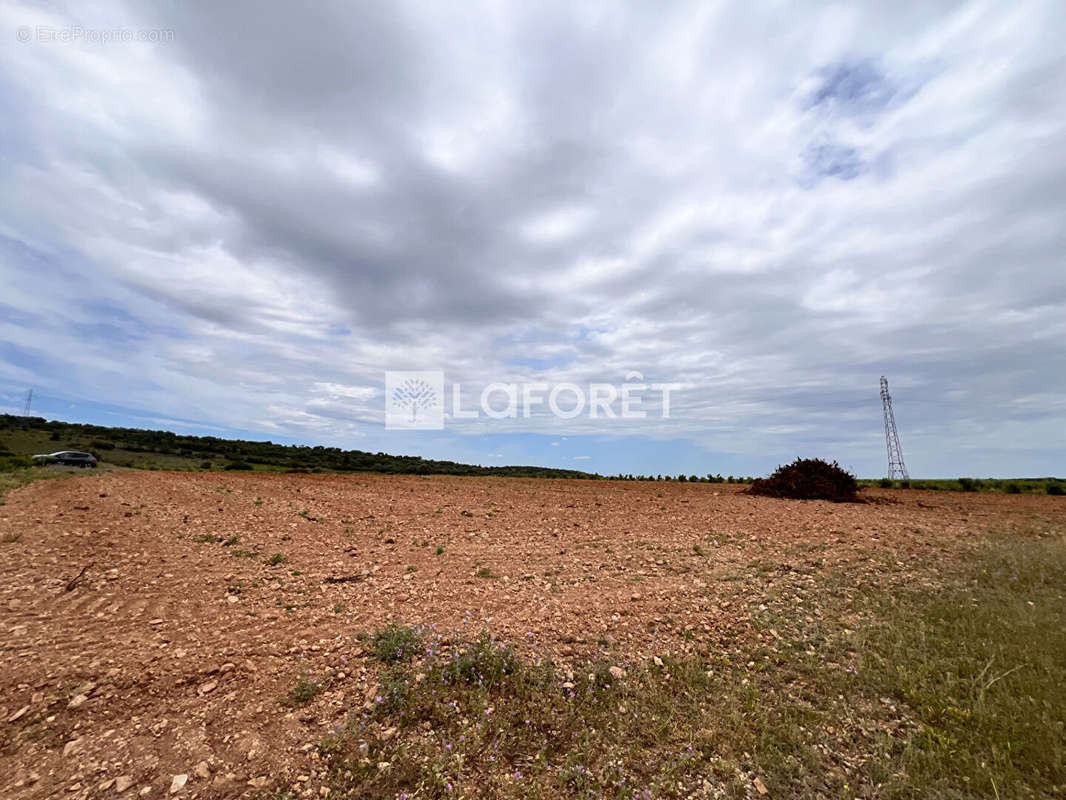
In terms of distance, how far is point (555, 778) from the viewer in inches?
145

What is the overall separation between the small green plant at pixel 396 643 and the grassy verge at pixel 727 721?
2 cm

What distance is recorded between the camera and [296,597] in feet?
22.5

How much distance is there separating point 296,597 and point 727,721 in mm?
5729

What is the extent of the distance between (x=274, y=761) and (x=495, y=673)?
1969 millimetres

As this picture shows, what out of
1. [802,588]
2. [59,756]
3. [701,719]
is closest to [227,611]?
[59,756]

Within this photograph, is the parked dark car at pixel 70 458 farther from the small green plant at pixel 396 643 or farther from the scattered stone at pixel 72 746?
the small green plant at pixel 396 643

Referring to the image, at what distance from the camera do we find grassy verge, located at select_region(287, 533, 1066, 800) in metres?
3.62

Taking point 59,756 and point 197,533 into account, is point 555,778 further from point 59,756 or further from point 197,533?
point 197,533

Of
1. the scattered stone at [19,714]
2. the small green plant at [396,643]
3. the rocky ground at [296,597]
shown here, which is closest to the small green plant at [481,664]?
the rocky ground at [296,597]

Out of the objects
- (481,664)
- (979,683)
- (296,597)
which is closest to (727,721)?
(481,664)

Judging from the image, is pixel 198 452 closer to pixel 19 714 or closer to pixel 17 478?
pixel 17 478

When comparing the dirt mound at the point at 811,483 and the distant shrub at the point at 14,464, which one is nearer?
the dirt mound at the point at 811,483

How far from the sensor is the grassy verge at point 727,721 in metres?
3.62

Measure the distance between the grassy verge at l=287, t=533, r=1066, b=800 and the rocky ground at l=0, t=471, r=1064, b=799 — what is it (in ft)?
1.36
